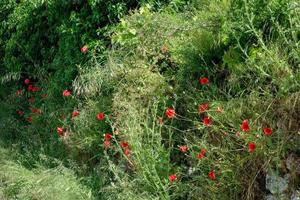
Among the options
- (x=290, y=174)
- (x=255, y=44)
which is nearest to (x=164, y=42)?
(x=255, y=44)

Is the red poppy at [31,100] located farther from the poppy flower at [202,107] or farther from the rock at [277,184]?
the rock at [277,184]

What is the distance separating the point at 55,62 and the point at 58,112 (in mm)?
982

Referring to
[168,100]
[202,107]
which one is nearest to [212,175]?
[202,107]

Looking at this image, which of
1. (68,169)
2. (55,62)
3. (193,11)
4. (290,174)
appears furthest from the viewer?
(55,62)

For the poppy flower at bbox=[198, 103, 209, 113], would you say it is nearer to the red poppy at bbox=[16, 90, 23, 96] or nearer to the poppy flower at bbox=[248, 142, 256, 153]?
the poppy flower at bbox=[248, 142, 256, 153]

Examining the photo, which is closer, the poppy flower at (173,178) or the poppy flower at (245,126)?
the poppy flower at (245,126)

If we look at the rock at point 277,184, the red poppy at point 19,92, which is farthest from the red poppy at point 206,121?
the red poppy at point 19,92

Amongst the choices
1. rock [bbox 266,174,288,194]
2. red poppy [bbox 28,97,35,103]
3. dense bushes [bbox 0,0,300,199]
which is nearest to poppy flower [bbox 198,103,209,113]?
dense bushes [bbox 0,0,300,199]

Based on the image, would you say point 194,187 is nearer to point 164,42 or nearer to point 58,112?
point 164,42

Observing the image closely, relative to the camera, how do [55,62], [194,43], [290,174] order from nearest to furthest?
[290,174] → [194,43] → [55,62]

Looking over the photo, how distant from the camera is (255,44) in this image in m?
5.09

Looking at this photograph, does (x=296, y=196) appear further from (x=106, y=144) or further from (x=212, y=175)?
(x=106, y=144)

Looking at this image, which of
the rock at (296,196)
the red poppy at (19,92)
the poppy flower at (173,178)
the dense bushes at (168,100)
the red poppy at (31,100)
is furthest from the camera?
the red poppy at (19,92)

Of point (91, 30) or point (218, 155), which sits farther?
point (91, 30)
